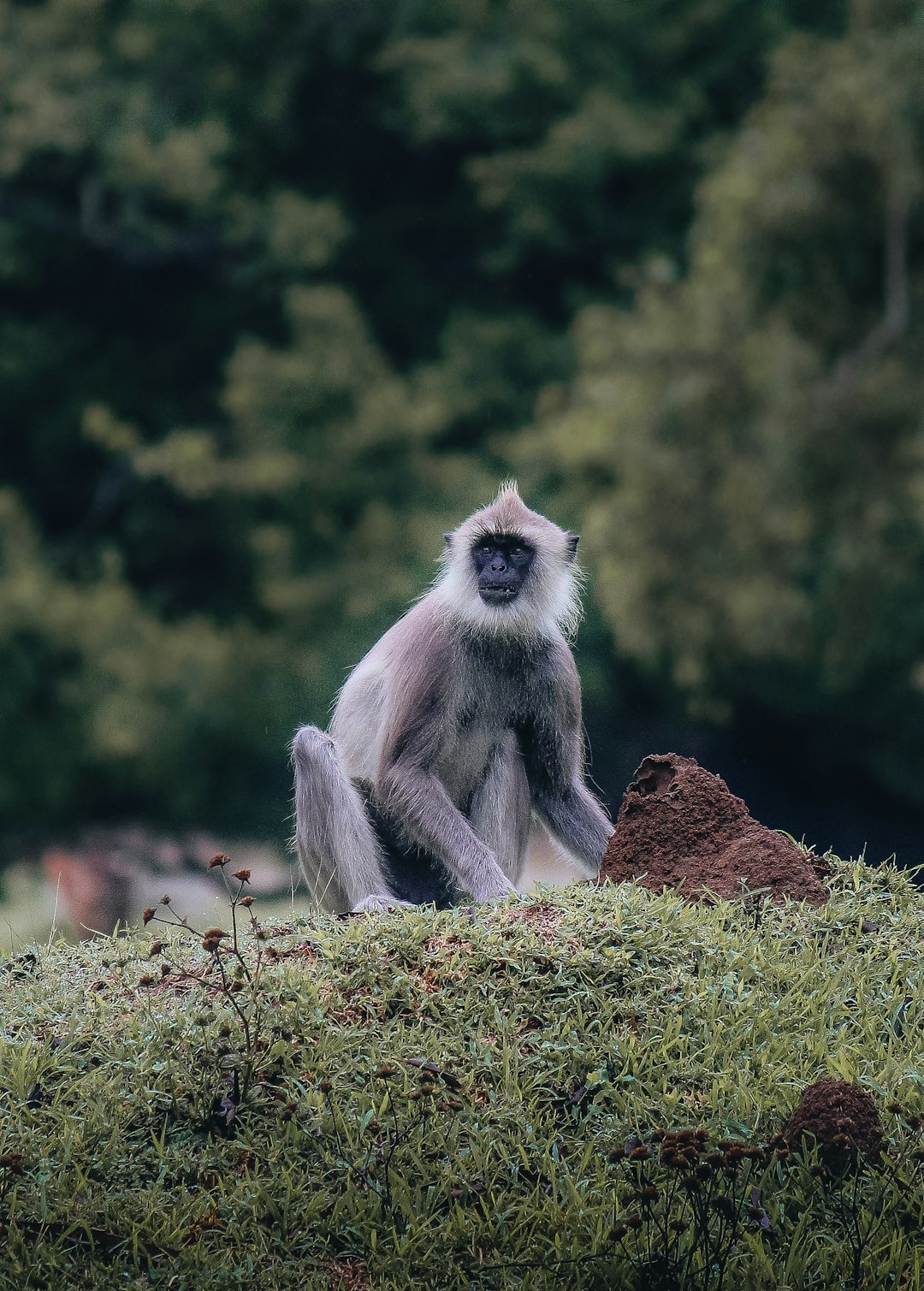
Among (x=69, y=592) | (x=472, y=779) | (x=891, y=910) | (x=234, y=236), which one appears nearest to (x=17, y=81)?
(x=234, y=236)

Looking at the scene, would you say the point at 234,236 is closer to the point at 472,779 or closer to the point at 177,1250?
the point at 472,779

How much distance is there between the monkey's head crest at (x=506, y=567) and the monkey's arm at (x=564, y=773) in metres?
0.22

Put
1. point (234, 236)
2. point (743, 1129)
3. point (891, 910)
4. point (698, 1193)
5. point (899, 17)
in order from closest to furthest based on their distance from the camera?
1. point (698, 1193)
2. point (743, 1129)
3. point (891, 910)
4. point (899, 17)
5. point (234, 236)

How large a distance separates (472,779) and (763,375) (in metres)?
7.50

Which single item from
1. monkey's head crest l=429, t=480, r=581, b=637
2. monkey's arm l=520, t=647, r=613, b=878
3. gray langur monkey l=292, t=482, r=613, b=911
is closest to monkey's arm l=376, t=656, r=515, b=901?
gray langur monkey l=292, t=482, r=613, b=911

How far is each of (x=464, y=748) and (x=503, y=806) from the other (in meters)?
0.25

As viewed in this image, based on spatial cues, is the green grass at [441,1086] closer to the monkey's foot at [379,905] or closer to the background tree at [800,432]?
the monkey's foot at [379,905]

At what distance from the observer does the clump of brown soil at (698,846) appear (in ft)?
16.9

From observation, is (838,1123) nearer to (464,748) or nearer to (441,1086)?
(441,1086)

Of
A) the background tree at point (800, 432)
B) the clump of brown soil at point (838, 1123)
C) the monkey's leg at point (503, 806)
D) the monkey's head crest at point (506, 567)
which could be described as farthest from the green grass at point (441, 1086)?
the background tree at point (800, 432)

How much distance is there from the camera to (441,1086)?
395 centimetres

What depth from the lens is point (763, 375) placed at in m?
12.2

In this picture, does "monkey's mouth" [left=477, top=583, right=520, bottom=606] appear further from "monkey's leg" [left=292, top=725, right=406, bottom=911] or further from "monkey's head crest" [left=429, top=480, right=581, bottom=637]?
"monkey's leg" [left=292, top=725, right=406, bottom=911]

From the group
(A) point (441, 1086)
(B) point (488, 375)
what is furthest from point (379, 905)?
(B) point (488, 375)
